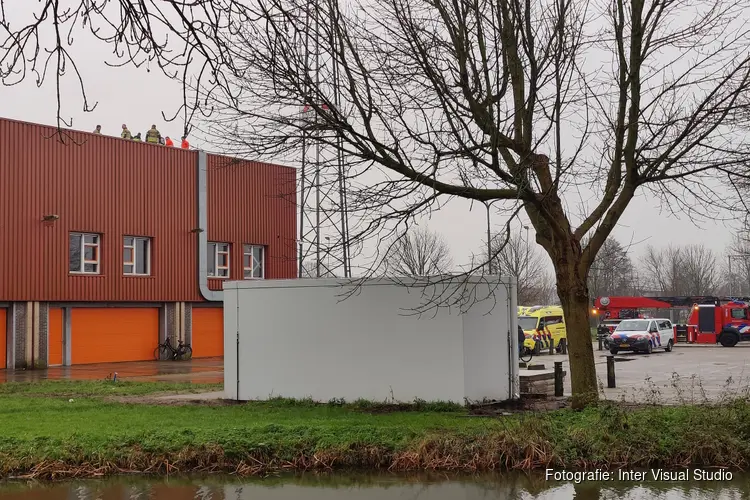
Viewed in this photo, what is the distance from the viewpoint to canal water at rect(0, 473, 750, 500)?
9.25 m

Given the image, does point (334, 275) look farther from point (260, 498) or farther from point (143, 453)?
point (260, 498)

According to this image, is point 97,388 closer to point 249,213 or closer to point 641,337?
point 249,213

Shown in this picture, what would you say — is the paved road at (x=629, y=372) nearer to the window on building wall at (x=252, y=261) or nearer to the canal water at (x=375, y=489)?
the window on building wall at (x=252, y=261)

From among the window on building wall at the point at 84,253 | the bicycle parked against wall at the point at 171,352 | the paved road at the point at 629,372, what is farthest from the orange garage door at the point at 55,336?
the bicycle parked against wall at the point at 171,352

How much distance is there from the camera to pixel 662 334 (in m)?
41.3

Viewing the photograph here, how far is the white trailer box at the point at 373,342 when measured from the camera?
49.5 feet

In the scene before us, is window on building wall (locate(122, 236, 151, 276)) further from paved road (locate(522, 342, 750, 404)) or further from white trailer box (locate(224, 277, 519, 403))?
white trailer box (locate(224, 277, 519, 403))

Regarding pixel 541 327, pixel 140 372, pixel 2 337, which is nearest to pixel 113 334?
pixel 2 337

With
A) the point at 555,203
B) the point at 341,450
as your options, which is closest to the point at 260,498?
the point at 341,450

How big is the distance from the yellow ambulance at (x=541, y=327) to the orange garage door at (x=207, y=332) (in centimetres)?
1453

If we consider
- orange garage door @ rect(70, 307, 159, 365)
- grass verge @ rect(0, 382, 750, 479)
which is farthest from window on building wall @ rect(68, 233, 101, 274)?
grass verge @ rect(0, 382, 750, 479)

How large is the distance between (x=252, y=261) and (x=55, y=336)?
Result: 1093cm

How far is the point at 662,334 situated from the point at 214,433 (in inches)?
1345

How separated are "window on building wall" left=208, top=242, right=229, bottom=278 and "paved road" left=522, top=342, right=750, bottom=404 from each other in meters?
15.2
